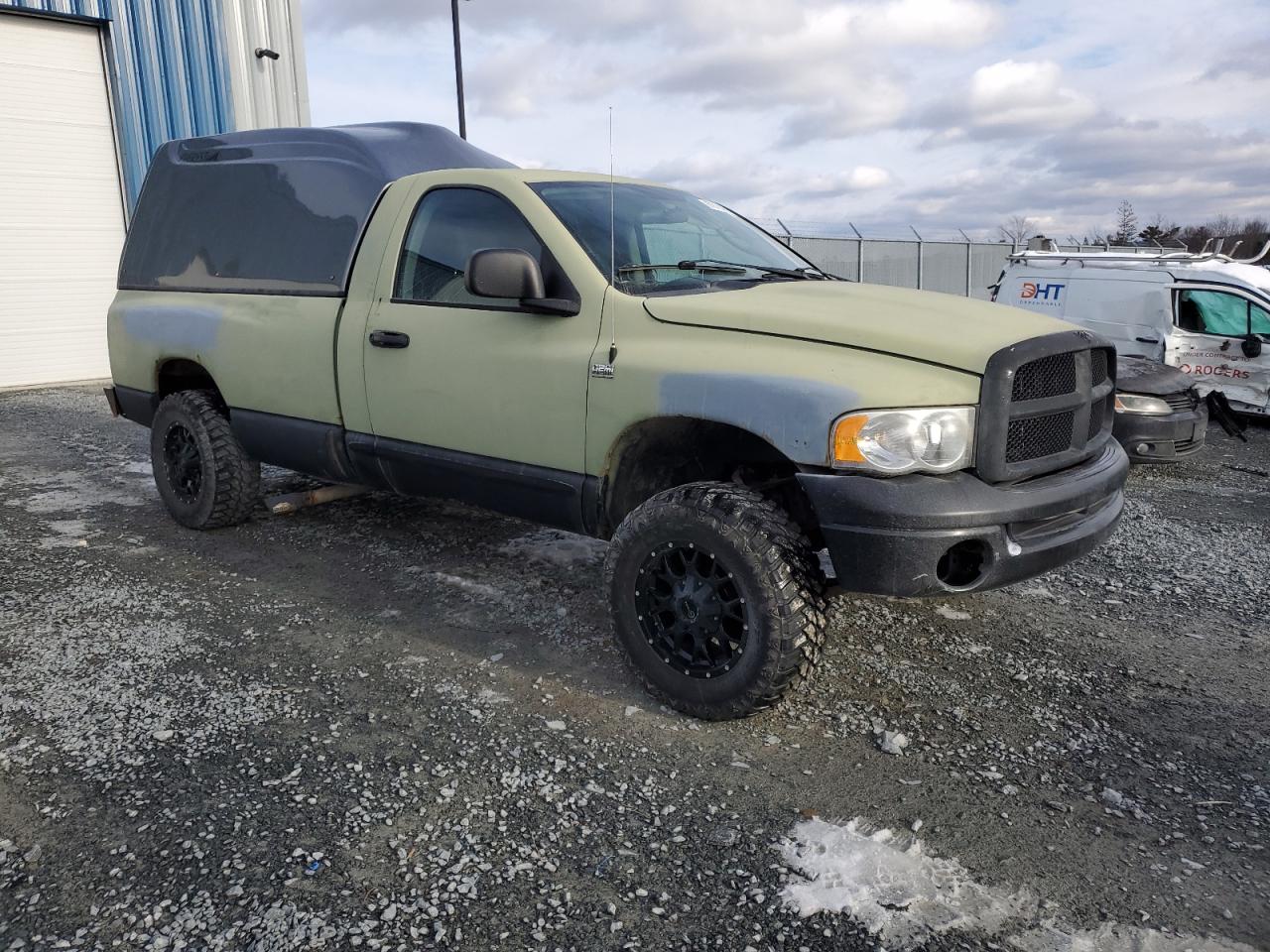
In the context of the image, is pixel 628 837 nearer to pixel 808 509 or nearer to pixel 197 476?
pixel 808 509

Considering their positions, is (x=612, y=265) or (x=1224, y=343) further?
(x=1224, y=343)

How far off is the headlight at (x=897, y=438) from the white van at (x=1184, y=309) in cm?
671

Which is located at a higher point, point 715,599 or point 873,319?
point 873,319

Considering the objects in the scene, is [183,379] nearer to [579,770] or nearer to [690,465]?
[690,465]

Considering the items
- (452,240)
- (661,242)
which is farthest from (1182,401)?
(452,240)

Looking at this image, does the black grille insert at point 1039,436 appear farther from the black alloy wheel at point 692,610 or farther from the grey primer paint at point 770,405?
the black alloy wheel at point 692,610

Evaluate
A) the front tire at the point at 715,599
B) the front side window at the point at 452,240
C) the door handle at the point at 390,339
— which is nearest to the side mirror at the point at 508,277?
the front side window at the point at 452,240

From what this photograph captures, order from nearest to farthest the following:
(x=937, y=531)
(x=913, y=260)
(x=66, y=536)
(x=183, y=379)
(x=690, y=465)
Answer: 1. (x=937, y=531)
2. (x=690, y=465)
3. (x=66, y=536)
4. (x=183, y=379)
5. (x=913, y=260)

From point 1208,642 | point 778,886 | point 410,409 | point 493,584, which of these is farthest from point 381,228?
point 1208,642

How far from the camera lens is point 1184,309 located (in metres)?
9.56

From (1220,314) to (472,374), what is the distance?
8.44 meters

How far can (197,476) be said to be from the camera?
5.41 meters

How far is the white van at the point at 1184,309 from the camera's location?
361 inches

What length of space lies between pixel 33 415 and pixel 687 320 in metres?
9.42
